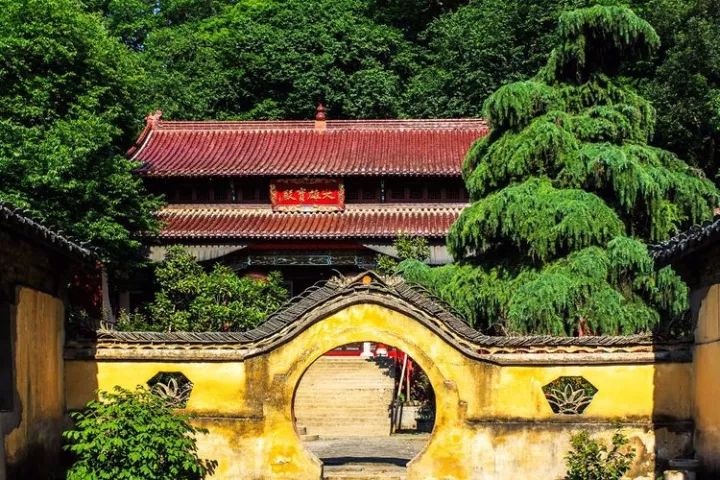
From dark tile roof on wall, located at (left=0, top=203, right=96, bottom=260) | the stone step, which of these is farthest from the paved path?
dark tile roof on wall, located at (left=0, top=203, right=96, bottom=260)

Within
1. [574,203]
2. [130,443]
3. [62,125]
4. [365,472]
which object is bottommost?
[365,472]

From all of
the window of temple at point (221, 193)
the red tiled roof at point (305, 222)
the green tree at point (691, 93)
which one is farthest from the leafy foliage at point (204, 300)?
the green tree at point (691, 93)

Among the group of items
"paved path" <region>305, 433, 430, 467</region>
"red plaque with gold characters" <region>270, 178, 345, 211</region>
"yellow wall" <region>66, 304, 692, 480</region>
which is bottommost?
"paved path" <region>305, 433, 430, 467</region>

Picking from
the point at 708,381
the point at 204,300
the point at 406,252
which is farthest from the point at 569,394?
the point at 406,252

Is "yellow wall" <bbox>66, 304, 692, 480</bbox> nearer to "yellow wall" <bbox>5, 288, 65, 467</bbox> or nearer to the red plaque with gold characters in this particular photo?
"yellow wall" <bbox>5, 288, 65, 467</bbox>

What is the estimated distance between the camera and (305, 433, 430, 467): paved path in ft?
61.5

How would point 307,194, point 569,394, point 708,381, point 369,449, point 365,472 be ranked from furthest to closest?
point 307,194
point 369,449
point 365,472
point 569,394
point 708,381

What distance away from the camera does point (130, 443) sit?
1380 cm

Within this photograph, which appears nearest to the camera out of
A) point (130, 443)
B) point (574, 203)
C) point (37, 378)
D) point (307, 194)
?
point (130, 443)

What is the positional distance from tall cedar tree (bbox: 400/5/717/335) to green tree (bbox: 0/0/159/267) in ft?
27.2

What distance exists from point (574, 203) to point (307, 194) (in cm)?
1546

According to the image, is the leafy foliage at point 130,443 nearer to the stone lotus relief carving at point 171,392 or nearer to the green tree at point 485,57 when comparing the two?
the stone lotus relief carving at point 171,392

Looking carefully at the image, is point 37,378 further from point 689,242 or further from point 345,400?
point 345,400

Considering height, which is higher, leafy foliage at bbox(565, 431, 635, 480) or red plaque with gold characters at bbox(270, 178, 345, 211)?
red plaque with gold characters at bbox(270, 178, 345, 211)
